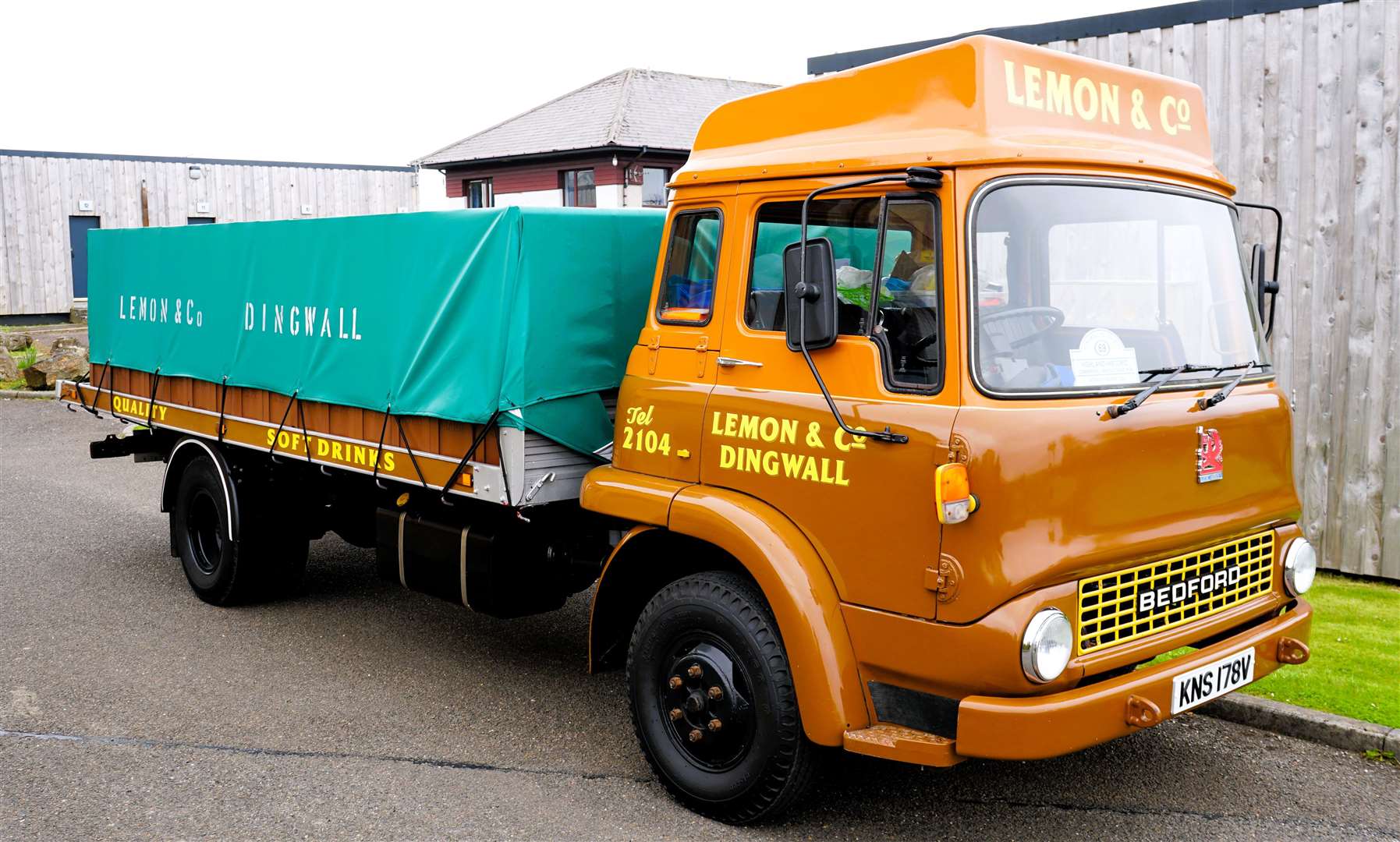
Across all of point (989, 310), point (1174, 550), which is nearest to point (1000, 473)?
point (989, 310)

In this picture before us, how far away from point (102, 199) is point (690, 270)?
32.3 metres

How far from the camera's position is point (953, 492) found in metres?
3.78

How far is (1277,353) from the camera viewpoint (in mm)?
7969

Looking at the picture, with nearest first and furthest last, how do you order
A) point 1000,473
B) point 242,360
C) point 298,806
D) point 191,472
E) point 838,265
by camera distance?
point 1000,473 → point 838,265 → point 298,806 → point 242,360 → point 191,472

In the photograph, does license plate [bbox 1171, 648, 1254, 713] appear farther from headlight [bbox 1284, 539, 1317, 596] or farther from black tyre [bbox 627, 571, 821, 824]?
black tyre [bbox 627, 571, 821, 824]

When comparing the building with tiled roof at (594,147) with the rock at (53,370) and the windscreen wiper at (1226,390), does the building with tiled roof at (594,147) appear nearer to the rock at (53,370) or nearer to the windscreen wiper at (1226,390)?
the rock at (53,370)

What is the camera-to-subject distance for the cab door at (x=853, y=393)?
394 cm

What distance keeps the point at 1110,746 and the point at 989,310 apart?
242 cm

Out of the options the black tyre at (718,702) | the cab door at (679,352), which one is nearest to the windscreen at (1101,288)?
the cab door at (679,352)

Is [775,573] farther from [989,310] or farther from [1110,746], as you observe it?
[1110,746]

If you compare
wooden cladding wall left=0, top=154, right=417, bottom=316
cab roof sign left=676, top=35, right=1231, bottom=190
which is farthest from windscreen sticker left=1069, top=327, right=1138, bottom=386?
wooden cladding wall left=0, top=154, right=417, bottom=316

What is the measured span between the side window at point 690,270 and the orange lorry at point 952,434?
0.01 m

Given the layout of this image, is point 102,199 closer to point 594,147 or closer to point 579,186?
point 579,186

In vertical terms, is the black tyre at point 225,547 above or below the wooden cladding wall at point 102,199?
below
